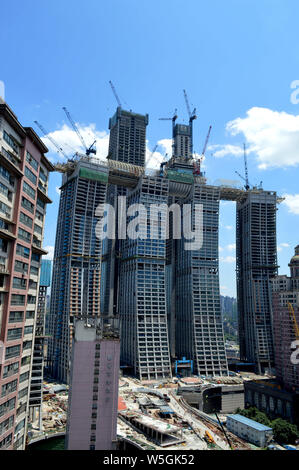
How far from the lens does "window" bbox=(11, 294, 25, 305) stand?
43750mm

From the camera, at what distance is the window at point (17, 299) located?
4375 cm

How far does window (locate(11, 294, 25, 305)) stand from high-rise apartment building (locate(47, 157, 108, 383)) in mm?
Answer: 109430

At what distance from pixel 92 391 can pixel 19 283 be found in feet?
118

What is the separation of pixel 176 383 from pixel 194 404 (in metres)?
17.7

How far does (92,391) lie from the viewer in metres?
69.4

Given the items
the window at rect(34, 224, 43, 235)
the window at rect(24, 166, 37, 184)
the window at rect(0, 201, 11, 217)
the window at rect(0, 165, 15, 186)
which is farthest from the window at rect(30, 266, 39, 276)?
the window at rect(0, 165, 15, 186)

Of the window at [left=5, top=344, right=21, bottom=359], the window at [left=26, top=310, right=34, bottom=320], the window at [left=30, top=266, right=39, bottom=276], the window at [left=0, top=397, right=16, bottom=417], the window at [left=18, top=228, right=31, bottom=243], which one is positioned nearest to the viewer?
the window at [left=0, top=397, right=16, bottom=417]

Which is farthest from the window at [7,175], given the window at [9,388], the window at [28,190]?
the window at [9,388]

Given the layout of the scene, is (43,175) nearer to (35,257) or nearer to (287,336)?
(35,257)

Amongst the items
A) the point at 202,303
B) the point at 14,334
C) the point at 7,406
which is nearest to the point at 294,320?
the point at 202,303

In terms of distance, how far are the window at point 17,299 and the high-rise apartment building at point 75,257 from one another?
109 meters

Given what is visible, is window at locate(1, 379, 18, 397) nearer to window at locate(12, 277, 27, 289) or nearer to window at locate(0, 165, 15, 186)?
window at locate(12, 277, 27, 289)
